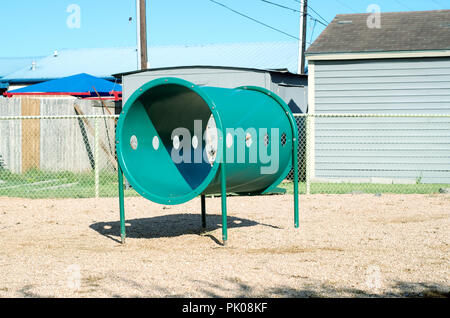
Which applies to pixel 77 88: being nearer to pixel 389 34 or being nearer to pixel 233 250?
pixel 389 34

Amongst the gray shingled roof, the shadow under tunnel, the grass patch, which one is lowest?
the shadow under tunnel

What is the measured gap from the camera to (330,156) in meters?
15.9

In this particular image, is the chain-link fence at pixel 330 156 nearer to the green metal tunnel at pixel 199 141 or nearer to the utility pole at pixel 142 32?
the utility pole at pixel 142 32

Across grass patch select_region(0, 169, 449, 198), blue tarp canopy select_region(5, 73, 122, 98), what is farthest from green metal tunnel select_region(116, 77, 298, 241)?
blue tarp canopy select_region(5, 73, 122, 98)

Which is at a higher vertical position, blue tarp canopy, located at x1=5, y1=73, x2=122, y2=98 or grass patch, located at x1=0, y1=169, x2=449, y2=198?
blue tarp canopy, located at x1=5, y1=73, x2=122, y2=98

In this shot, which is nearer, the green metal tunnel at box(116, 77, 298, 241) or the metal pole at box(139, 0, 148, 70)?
the green metal tunnel at box(116, 77, 298, 241)

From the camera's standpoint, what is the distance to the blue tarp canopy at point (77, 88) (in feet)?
65.7

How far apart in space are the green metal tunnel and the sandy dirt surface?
692 millimetres

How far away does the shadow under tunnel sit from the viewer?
912 cm

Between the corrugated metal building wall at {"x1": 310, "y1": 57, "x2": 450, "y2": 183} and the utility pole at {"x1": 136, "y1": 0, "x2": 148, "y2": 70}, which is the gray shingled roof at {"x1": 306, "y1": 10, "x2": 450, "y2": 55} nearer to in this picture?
the corrugated metal building wall at {"x1": 310, "y1": 57, "x2": 450, "y2": 183}

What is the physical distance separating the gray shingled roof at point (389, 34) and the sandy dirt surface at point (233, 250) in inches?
185

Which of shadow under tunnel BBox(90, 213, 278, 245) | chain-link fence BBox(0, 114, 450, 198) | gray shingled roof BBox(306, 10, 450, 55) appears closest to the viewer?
shadow under tunnel BBox(90, 213, 278, 245)

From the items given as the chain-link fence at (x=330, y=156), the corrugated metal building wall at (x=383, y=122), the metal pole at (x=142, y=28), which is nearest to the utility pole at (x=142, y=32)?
the metal pole at (x=142, y=28)
